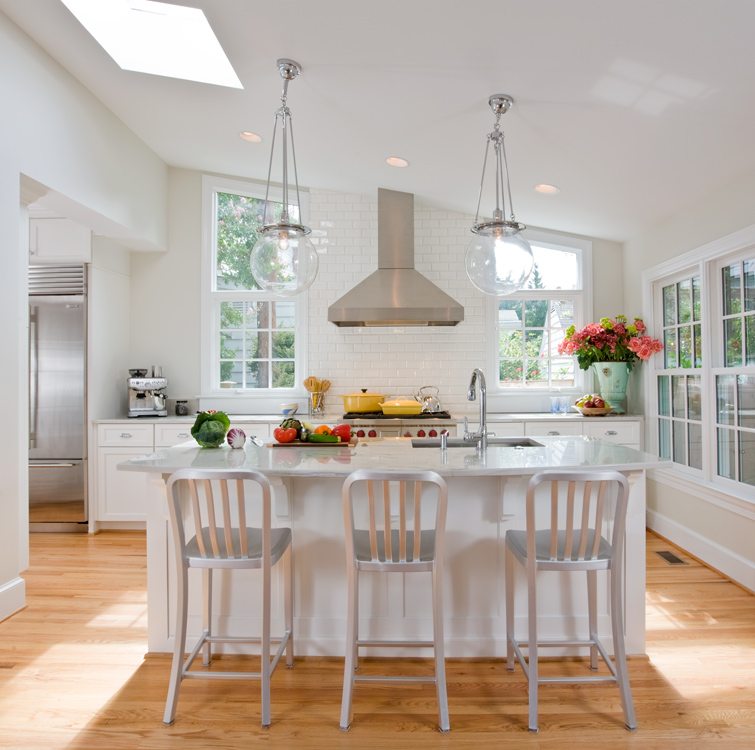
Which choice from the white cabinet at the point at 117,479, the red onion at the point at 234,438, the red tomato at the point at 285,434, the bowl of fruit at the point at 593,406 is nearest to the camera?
the red onion at the point at 234,438

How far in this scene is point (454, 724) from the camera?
2.08 m

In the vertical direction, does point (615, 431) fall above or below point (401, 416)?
below

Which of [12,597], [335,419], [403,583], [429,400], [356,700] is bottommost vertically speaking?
[356,700]

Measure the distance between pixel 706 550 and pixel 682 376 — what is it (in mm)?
1270

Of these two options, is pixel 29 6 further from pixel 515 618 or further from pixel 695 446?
pixel 695 446

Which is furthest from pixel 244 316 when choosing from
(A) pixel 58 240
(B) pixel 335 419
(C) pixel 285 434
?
(C) pixel 285 434

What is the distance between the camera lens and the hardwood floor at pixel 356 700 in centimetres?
199

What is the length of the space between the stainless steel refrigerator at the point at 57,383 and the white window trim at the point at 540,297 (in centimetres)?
353

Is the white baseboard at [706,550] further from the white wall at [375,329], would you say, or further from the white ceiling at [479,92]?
the white ceiling at [479,92]

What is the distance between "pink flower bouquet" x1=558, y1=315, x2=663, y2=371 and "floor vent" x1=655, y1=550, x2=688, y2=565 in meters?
1.50

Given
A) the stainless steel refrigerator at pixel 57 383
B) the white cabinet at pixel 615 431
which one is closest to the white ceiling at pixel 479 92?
the stainless steel refrigerator at pixel 57 383

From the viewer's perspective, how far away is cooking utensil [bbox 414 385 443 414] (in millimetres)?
4941

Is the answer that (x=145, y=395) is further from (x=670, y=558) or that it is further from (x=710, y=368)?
(x=710, y=368)

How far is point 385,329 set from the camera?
17.4 ft
